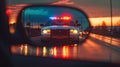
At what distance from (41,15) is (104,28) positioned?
643 millimetres

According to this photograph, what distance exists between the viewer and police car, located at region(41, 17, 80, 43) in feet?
7.46

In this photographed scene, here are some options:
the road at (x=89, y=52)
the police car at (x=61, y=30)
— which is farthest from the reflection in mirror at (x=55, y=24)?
the road at (x=89, y=52)

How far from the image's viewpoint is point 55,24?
2312 mm

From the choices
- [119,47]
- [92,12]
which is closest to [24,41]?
[92,12]

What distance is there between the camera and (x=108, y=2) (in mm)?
2537

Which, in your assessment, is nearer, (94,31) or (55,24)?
(55,24)

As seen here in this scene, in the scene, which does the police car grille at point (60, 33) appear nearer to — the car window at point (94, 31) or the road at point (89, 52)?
the car window at point (94, 31)

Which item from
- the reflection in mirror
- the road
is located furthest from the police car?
the road

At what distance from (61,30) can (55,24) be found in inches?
3.6

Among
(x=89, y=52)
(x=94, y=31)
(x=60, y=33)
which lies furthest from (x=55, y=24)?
(x=89, y=52)

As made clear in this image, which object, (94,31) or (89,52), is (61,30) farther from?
(89,52)

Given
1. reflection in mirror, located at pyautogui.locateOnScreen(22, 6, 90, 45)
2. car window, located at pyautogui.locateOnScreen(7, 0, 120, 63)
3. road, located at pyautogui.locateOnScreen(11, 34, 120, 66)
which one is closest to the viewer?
reflection in mirror, located at pyautogui.locateOnScreen(22, 6, 90, 45)

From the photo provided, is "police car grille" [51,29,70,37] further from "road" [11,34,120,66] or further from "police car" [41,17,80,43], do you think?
"road" [11,34,120,66]

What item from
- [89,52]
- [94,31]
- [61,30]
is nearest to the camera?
[61,30]
